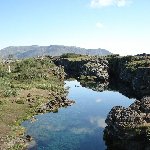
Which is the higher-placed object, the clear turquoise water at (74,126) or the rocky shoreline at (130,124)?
the rocky shoreline at (130,124)

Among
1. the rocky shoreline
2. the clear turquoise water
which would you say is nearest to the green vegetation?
the clear turquoise water

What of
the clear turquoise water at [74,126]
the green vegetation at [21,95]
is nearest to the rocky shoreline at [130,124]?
the clear turquoise water at [74,126]

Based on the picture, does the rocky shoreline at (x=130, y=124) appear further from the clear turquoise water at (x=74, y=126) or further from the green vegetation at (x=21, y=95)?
the green vegetation at (x=21, y=95)

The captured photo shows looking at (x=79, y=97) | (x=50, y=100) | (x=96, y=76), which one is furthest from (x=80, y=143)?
(x=96, y=76)

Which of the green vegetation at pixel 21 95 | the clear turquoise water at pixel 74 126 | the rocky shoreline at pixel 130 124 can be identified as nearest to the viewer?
the rocky shoreline at pixel 130 124

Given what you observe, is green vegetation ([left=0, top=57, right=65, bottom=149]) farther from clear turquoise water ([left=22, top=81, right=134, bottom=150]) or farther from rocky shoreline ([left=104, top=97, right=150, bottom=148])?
rocky shoreline ([left=104, top=97, right=150, bottom=148])

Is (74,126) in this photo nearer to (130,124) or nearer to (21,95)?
(130,124)

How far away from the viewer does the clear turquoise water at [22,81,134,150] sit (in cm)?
5670

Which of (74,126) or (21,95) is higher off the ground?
(21,95)

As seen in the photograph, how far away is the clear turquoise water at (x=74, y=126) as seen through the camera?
56.7 metres

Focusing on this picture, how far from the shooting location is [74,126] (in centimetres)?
6819

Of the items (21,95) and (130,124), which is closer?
(130,124)

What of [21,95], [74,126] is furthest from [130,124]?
[21,95]

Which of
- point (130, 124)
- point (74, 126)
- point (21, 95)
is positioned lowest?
point (74, 126)
